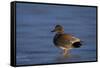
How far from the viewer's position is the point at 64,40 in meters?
2.70

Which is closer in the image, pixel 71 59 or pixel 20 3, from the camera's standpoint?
pixel 20 3

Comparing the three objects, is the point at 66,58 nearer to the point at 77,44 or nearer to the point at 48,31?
the point at 77,44

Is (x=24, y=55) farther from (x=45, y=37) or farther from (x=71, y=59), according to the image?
(x=71, y=59)

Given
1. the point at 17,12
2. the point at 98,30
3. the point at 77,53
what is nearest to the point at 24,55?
the point at 17,12

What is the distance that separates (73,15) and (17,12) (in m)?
0.58

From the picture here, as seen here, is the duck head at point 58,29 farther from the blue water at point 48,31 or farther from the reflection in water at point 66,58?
the reflection in water at point 66,58

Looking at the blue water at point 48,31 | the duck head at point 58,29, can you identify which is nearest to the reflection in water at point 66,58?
the blue water at point 48,31

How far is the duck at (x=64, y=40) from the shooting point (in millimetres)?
2660

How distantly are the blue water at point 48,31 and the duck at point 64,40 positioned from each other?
4 centimetres

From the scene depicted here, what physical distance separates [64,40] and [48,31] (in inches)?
7.7

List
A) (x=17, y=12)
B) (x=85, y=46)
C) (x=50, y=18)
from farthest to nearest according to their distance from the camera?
(x=85, y=46) → (x=50, y=18) → (x=17, y=12)

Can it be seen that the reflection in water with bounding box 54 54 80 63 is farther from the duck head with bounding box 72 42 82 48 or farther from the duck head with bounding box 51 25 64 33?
the duck head with bounding box 51 25 64 33

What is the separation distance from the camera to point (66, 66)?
2727 mm

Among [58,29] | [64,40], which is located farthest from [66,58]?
[58,29]
